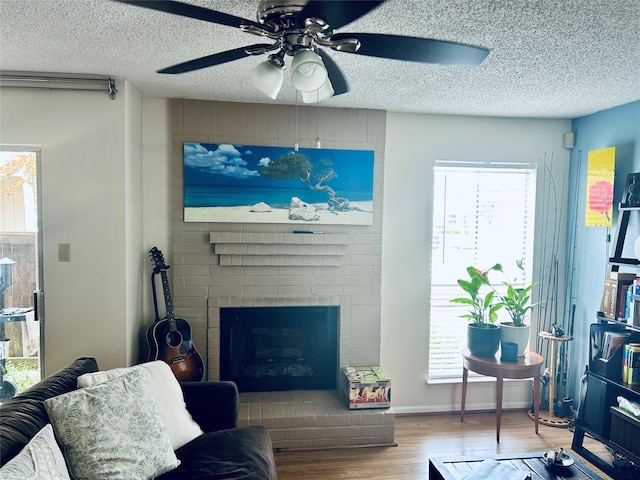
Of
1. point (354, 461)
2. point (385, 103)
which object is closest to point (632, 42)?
point (385, 103)

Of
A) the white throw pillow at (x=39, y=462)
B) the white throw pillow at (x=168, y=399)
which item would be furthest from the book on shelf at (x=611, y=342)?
the white throw pillow at (x=39, y=462)

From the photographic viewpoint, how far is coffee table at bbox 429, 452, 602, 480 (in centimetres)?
219

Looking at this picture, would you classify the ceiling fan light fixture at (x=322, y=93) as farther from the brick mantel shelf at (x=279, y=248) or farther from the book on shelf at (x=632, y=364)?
the book on shelf at (x=632, y=364)

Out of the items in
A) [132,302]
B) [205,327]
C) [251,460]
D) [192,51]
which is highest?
[192,51]

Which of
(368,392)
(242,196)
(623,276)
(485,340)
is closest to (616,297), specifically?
(623,276)

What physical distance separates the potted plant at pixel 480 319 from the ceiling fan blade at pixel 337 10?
2566mm

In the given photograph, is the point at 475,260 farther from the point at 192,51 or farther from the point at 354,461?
the point at 192,51

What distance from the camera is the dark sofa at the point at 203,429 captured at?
1.75 m

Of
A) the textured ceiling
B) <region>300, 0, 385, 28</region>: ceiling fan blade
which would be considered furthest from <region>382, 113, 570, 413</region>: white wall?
<region>300, 0, 385, 28</region>: ceiling fan blade

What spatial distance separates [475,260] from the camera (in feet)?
12.9

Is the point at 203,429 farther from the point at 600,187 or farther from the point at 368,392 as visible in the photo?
the point at 600,187

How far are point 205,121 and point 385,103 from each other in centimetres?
134

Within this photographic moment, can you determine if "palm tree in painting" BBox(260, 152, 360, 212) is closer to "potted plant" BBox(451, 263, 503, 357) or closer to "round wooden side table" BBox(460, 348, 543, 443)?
"potted plant" BBox(451, 263, 503, 357)

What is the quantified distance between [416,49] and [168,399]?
1.94 meters
